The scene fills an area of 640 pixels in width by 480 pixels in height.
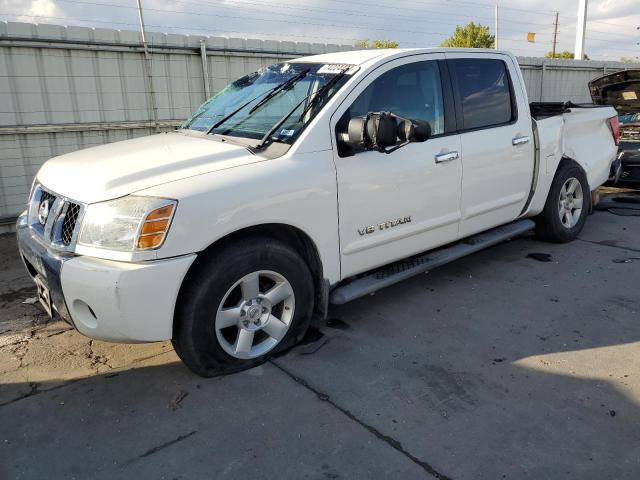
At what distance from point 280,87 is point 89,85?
13.5 feet

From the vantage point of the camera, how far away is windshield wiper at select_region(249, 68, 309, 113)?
12.7 ft

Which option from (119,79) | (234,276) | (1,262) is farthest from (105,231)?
(119,79)

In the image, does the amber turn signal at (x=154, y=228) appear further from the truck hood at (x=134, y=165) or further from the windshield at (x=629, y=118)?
the windshield at (x=629, y=118)

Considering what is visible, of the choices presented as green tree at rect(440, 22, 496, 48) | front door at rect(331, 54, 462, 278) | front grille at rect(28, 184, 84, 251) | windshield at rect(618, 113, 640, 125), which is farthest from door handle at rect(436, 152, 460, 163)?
green tree at rect(440, 22, 496, 48)

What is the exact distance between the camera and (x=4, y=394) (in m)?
3.15

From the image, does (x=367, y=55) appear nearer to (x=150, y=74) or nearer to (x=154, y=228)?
(x=154, y=228)

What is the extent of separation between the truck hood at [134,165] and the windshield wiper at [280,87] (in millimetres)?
437

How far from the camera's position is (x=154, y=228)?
2734mm

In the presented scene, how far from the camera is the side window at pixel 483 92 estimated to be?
4332 millimetres

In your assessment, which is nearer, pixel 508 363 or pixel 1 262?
pixel 508 363

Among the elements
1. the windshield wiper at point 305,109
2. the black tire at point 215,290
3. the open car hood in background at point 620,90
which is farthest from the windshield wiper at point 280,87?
the open car hood in background at point 620,90

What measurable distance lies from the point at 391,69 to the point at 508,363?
2.18 metres

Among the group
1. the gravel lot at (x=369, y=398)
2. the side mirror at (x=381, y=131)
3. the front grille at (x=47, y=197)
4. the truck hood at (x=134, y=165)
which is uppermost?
the side mirror at (x=381, y=131)

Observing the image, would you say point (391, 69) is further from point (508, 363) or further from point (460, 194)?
point (508, 363)
